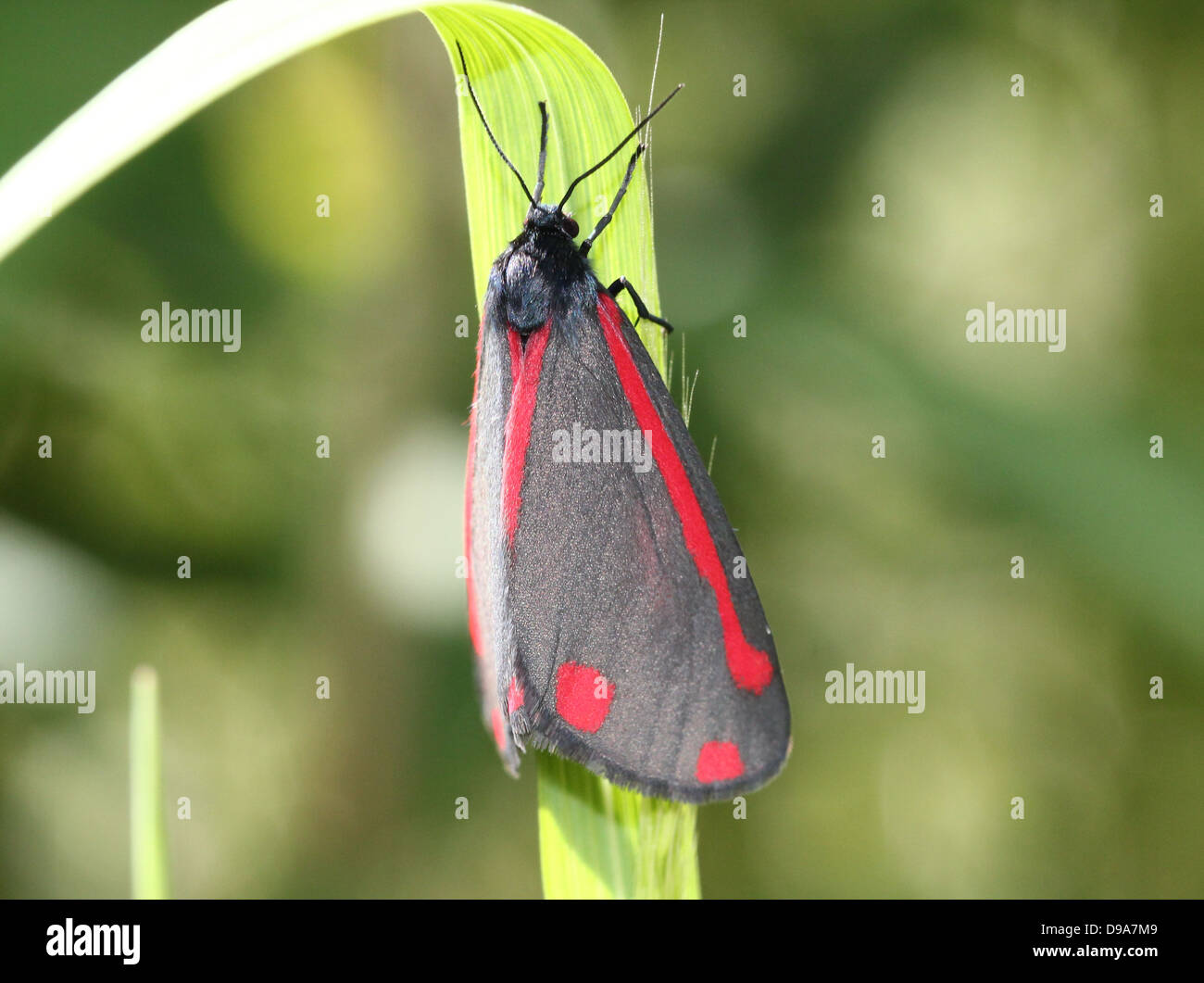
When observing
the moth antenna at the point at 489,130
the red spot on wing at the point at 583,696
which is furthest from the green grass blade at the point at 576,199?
the red spot on wing at the point at 583,696

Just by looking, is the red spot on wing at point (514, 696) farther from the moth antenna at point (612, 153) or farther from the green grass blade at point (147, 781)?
the moth antenna at point (612, 153)

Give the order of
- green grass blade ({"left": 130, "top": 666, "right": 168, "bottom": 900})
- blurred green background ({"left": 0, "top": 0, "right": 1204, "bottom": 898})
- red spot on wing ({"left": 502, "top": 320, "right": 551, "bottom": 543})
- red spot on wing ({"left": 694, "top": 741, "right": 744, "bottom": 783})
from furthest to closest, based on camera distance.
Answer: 1. blurred green background ({"left": 0, "top": 0, "right": 1204, "bottom": 898})
2. red spot on wing ({"left": 502, "top": 320, "right": 551, "bottom": 543})
3. red spot on wing ({"left": 694, "top": 741, "right": 744, "bottom": 783})
4. green grass blade ({"left": 130, "top": 666, "right": 168, "bottom": 900})

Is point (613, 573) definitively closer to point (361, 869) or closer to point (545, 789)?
point (545, 789)

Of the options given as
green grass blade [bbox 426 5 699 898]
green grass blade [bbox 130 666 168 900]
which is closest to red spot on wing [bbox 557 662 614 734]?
green grass blade [bbox 426 5 699 898]

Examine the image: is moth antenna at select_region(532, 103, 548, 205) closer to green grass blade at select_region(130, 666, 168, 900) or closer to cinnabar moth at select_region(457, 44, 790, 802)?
cinnabar moth at select_region(457, 44, 790, 802)

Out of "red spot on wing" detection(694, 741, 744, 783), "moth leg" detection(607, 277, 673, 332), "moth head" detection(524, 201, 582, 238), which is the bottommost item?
"red spot on wing" detection(694, 741, 744, 783)

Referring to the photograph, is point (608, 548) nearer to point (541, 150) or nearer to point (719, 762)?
point (719, 762)
